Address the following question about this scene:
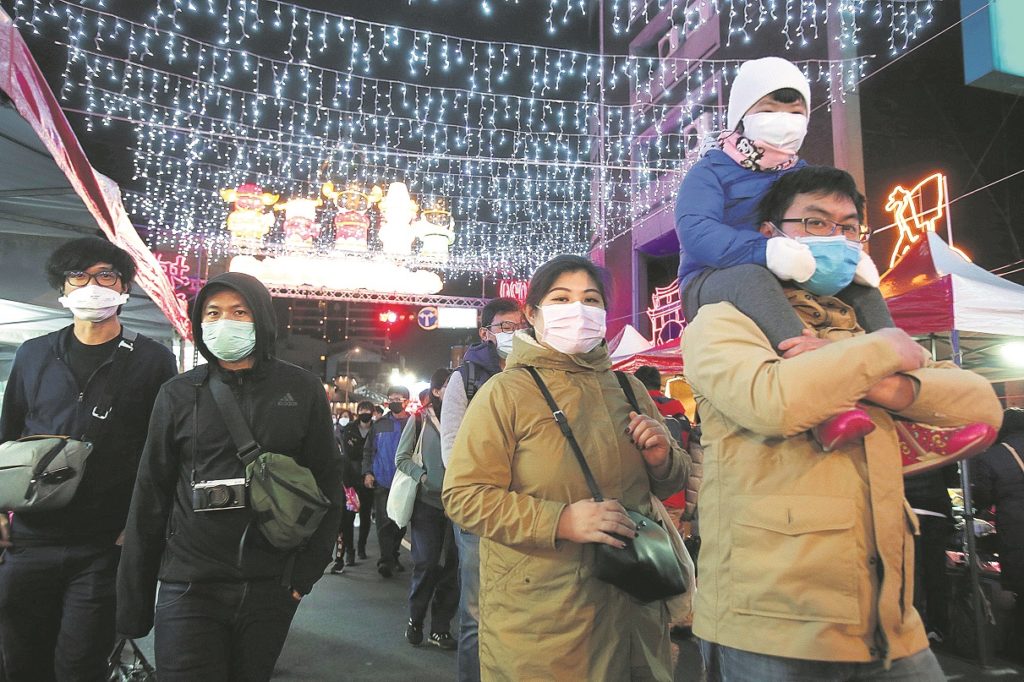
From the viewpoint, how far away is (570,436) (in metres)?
2.23

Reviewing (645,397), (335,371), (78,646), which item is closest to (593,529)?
(645,397)

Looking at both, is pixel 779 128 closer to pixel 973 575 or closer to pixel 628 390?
pixel 628 390

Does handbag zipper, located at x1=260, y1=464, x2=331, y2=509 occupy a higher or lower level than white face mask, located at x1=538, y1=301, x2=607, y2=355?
lower

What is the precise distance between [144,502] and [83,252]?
1.60m

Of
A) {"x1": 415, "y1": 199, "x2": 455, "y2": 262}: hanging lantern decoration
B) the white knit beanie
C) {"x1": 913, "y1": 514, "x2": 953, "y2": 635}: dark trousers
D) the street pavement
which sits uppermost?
{"x1": 415, "y1": 199, "x2": 455, "y2": 262}: hanging lantern decoration

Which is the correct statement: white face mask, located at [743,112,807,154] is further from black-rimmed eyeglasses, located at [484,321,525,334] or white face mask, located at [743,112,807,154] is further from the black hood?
black-rimmed eyeglasses, located at [484,321,525,334]

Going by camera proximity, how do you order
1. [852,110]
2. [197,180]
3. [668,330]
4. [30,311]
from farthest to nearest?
[668,330] < [197,180] < [852,110] < [30,311]

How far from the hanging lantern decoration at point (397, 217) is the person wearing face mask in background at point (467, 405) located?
492 inches

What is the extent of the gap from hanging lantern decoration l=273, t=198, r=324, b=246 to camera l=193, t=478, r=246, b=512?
15093mm

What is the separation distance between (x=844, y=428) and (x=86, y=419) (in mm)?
3266

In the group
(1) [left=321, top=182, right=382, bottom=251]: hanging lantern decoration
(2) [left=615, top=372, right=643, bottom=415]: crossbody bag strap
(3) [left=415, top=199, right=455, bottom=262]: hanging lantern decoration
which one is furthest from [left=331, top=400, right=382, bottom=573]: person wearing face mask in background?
(3) [left=415, top=199, right=455, bottom=262]: hanging lantern decoration

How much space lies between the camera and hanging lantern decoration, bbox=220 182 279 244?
1565 centimetres

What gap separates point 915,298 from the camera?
6.02 metres

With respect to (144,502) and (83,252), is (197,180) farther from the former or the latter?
(144,502)
